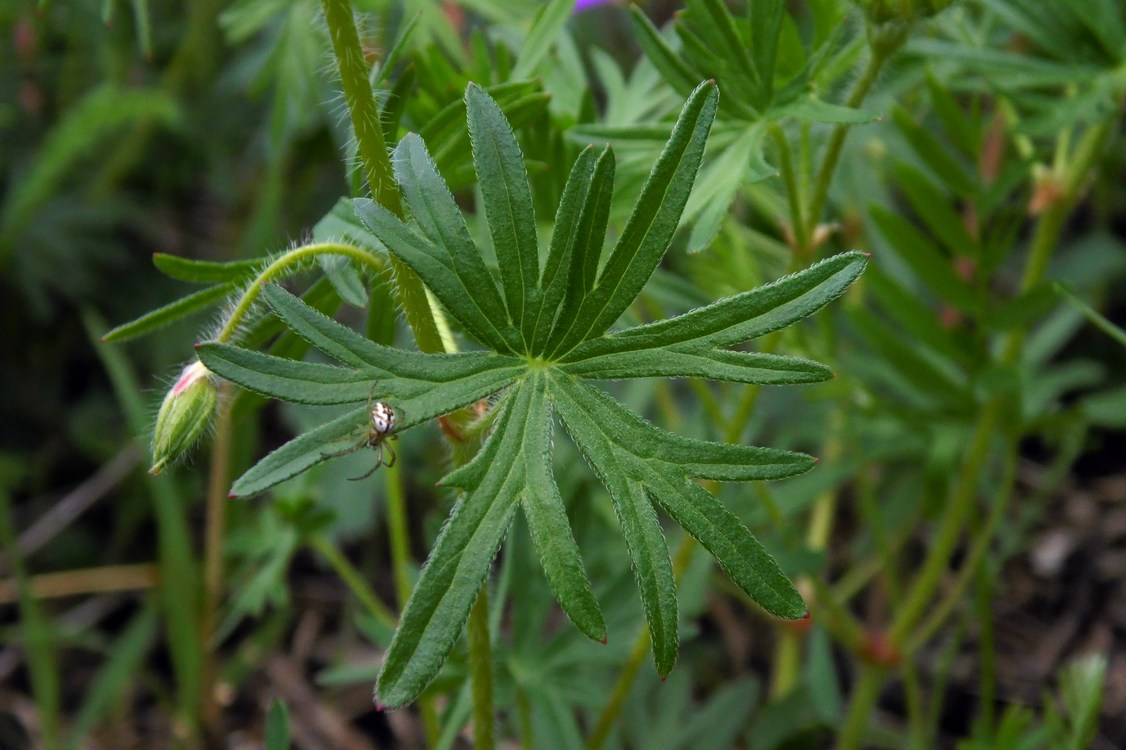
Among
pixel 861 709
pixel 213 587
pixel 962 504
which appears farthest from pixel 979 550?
pixel 213 587

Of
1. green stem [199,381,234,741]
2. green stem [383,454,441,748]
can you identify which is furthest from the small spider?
green stem [199,381,234,741]

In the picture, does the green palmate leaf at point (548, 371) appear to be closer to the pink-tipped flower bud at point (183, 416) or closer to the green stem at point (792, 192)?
the pink-tipped flower bud at point (183, 416)

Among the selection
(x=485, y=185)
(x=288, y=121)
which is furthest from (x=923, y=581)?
(x=288, y=121)

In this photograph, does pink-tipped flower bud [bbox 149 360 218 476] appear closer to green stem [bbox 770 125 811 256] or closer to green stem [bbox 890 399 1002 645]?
green stem [bbox 770 125 811 256]

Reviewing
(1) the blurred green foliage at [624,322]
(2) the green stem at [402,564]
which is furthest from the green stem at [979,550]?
(2) the green stem at [402,564]

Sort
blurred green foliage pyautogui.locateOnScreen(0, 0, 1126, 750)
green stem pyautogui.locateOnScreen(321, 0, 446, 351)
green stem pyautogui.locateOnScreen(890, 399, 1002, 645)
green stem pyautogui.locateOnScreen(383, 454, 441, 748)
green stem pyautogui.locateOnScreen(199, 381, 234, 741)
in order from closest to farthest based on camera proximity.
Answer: green stem pyautogui.locateOnScreen(321, 0, 446, 351) < blurred green foliage pyautogui.locateOnScreen(0, 0, 1126, 750) < green stem pyautogui.locateOnScreen(383, 454, 441, 748) < green stem pyautogui.locateOnScreen(890, 399, 1002, 645) < green stem pyautogui.locateOnScreen(199, 381, 234, 741)

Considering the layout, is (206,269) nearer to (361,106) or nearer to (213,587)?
(361,106)

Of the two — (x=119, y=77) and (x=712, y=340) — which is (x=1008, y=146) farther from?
(x=119, y=77)

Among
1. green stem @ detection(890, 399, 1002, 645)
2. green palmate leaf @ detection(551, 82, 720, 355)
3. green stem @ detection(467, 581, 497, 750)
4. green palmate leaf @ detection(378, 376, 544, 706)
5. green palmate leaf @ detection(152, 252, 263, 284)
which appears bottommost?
green stem @ detection(890, 399, 1002, 645)
